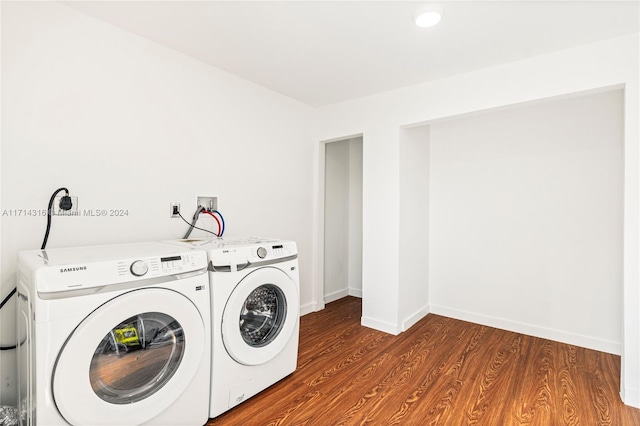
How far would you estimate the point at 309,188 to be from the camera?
3.44 m

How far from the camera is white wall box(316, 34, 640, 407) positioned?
191 centimetres

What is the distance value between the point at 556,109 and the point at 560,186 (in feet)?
2.13

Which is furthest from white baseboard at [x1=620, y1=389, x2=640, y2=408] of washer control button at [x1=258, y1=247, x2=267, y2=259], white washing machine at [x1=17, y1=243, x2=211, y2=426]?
white washing machine at [x1=17, y1=243, x2=211, y2=426]

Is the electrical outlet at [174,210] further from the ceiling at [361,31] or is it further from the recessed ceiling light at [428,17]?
the recessed ceiling light at [428,17]

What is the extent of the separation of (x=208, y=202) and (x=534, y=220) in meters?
2.77

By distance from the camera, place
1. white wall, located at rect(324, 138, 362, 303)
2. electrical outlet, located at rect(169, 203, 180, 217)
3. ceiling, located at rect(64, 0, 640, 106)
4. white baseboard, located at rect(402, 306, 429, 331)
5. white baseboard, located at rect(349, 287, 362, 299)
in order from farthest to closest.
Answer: white baseboard, located at rect(349, 287, 362, 299), white wall, located at rect(324, 138, 362, 303), white baseboard, located at rect(402, 306, 429, 331), electrical outlet, located at rect(169, 203, 180, 217), ceiling, located at rect(64, 0, 640, 106)

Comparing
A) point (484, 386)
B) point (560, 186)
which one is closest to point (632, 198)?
point (560, 186)

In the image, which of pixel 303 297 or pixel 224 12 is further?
pixel 303 297

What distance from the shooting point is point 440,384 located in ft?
6.91

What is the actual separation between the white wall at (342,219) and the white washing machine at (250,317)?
5.83ft

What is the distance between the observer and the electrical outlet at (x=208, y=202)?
8.13ft

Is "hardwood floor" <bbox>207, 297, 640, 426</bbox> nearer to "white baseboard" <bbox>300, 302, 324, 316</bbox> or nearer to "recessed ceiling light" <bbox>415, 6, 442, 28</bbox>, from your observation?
"white baseboard" <bbox>300, 302, 324, 316</bbox>

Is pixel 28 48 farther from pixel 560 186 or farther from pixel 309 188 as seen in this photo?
pixel 560 186

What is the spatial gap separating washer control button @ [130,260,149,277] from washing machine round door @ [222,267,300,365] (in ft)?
1.57
